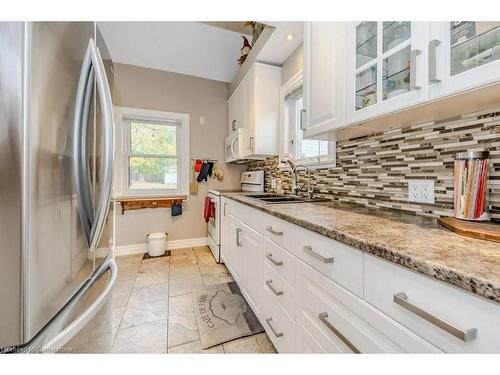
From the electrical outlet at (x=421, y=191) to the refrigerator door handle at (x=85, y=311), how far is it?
4.98ft

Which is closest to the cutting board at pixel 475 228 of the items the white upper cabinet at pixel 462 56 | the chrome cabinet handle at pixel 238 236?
the white upper cabinet at pixel 462 56

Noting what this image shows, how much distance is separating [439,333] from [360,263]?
0.76 ft

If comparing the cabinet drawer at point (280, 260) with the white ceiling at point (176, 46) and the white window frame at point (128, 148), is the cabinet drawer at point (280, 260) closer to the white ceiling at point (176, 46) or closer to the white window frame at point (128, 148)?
the white window frame at point (128, 148)

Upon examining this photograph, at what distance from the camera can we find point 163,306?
1.83m

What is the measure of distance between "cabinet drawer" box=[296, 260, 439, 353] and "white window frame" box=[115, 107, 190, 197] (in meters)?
2.68

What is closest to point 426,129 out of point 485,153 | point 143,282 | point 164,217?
point 485,153

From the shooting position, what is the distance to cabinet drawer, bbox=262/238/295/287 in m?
1.08

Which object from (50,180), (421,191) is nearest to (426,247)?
(421,191)

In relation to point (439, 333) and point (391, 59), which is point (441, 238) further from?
point (391, 59)

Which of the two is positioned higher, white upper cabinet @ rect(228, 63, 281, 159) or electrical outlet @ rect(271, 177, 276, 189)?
white upper cabinet @ rect(228, 63, 281, 159)

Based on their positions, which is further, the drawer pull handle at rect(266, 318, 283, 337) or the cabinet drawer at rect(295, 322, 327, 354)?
the drawer pull handle at rect(266, 318, 283, 337)

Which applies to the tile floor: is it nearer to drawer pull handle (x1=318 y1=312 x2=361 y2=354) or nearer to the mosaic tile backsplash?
drawer pull handle (x1=318 y1=312 x2=361 y2=354)

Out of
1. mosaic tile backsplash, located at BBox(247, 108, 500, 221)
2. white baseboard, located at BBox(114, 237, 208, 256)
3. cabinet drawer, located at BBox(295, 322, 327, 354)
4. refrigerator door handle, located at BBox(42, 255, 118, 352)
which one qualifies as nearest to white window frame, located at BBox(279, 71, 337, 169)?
mosaic tile backsplash, located at BBox(247, 108, 500, 221)

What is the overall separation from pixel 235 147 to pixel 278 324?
2232 millimetres
